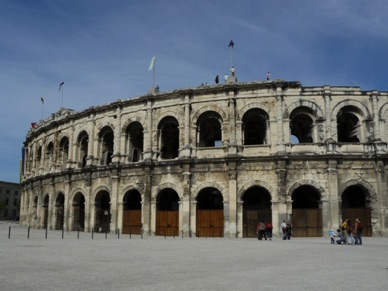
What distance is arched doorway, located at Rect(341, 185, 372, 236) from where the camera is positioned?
2447 centimetres

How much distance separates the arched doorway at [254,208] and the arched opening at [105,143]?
11.7 metres

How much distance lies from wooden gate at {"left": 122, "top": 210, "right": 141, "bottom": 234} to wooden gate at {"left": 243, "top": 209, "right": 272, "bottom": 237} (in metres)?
7.56

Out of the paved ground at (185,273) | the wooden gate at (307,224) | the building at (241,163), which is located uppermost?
the building at (241,163)

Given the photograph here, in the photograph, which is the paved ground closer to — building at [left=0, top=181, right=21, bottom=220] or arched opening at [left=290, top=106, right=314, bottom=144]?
arched opening at [left=290, top=106, right=314, bottom=144]

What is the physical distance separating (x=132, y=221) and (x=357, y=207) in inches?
603

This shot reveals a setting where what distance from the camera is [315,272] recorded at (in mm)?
9117

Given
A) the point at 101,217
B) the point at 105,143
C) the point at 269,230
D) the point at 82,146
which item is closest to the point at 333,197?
the point at 269,230

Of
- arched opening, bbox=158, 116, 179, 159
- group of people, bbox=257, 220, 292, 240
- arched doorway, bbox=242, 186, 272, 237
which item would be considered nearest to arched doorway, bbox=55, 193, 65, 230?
arched opening, bbox=158, 116, 179, 159

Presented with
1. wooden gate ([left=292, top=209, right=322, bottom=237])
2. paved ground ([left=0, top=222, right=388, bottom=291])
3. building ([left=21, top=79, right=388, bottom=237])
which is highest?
building ([left=21, top=79, right=388, bottom=237])

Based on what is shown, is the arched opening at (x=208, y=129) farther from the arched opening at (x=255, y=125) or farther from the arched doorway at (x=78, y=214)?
the arched doorway at (x=78, y=214)

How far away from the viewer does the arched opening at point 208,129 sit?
2716 cm

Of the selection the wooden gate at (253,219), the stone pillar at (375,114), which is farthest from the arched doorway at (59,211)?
the stone pillar at (375,114)

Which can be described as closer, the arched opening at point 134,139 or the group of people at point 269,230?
the group of people at point 269,230

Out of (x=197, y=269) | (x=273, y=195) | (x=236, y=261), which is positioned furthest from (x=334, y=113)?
(x=197, y=269)
